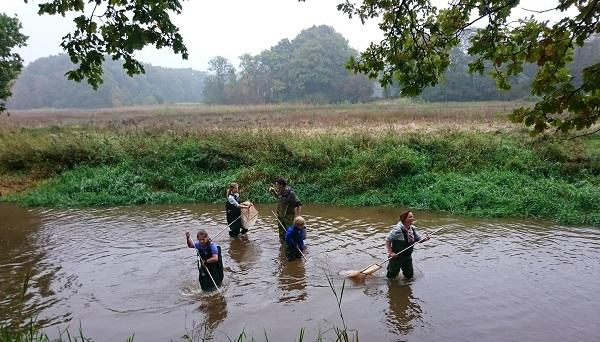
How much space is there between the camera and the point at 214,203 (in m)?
18.3

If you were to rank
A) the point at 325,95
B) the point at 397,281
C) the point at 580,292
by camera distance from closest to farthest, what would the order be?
the point at 580,292
the point at 397,281
the point at 325,95

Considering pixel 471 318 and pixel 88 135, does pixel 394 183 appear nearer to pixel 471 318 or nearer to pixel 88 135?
pixel 471 318

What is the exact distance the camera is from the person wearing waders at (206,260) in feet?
28.5

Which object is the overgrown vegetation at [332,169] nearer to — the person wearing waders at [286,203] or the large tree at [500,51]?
the person wearing waders at [286,203]

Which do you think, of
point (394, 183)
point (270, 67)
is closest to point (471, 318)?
point (394, 183)

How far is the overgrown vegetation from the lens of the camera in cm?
1642

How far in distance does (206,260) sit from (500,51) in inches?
238

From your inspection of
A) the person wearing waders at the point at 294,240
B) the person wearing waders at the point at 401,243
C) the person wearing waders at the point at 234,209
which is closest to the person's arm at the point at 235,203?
the person wearing waders at the point at 234,209

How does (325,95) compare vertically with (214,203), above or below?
above

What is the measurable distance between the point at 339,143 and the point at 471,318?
44.3 ft

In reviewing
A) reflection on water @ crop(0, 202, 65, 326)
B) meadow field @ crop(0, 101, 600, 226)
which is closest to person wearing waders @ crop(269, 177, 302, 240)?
reflection on water @ crop(0, 202, 65, 326)

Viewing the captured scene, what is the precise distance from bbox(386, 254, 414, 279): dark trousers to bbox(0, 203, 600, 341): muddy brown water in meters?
0.16

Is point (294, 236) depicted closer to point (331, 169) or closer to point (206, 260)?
point (206, 260)

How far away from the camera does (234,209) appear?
12.9m
